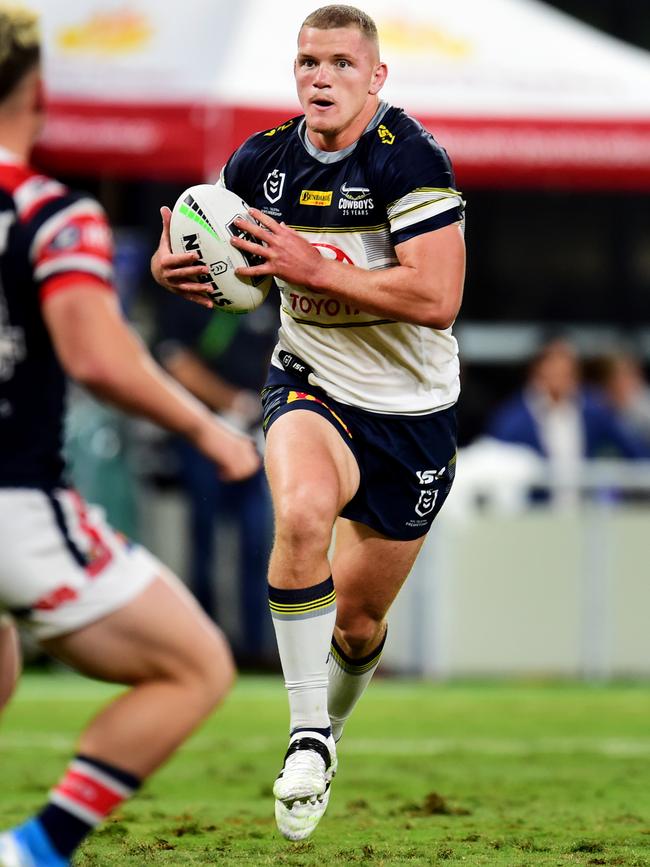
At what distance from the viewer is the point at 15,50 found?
13.8ft

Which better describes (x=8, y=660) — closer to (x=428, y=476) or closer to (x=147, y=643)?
(x=147, y=643)

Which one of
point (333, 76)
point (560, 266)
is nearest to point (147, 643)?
point (333, 76)

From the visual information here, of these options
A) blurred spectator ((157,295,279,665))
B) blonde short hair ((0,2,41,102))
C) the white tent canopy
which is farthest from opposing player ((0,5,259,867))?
Answer: blurred spectator ((157,295,279,665))

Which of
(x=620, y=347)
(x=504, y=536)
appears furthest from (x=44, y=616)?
(x=620, y=347)

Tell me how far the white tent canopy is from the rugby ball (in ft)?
16.3

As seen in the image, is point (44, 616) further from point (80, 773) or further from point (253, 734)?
point (253, 734)

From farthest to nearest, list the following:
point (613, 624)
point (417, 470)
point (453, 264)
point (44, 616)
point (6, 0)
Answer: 1. point (613, 624)
2. point (417, 470)
3. point (453, 264)
4. point (6, 0)
5. point (44, 616)

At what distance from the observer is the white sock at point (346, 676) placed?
6.20 m

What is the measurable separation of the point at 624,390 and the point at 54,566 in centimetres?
956

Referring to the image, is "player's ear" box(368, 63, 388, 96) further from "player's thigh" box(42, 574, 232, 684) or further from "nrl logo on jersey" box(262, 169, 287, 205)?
"player's thigh" box(42, 574, 232, 684)

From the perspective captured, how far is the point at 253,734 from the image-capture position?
9.01 m

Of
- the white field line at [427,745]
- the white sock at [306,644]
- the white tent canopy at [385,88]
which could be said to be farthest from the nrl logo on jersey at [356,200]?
the white tent canopy at [385,88]

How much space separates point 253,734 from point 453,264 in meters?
4.16

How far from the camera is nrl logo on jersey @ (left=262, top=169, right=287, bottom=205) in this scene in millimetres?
5742
